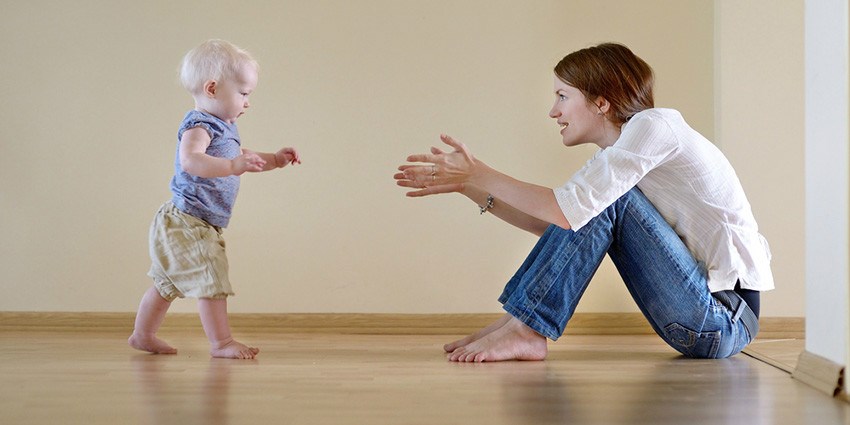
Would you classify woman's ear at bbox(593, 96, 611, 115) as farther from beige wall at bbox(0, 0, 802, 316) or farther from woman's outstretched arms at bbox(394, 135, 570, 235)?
beige wall at bbox(0, 0, 802, 316)

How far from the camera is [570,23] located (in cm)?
Result: 322

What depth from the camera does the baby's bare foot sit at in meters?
2.42

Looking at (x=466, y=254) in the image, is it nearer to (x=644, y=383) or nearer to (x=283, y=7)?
(x=283, y=7)

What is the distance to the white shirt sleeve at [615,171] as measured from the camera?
2.02m

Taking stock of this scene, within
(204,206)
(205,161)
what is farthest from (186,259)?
(205,161)

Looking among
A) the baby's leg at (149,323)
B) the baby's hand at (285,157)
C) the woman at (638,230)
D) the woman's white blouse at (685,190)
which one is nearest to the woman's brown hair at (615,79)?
the woman at (638,230)

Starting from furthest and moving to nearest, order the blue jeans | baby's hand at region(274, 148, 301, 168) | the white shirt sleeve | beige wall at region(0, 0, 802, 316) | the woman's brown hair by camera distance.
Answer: beige wall at region(0, 0, 802, 316) < baby's hand at region(274, 148, 301, 168) < the woman's brown hair < the blue jeans < the white shirt sleeve

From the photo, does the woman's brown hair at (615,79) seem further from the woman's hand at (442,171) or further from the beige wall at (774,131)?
the beige wall at (774,131)

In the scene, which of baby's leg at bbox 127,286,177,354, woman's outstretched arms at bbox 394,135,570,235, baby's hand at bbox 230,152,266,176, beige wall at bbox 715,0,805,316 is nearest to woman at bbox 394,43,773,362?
woman's outstretched arms at bbox 394,135,570,235

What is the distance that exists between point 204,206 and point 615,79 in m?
1.07

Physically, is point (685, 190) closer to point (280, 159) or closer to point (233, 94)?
point (280, 159)

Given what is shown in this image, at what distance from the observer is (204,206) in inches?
96.0

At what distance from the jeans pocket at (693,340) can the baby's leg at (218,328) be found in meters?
1.00

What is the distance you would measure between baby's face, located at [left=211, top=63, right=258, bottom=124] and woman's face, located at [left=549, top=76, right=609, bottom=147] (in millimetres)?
803
